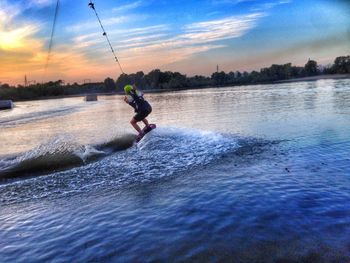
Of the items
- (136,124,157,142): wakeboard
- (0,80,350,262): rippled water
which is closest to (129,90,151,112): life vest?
(136,124,157,142): wakeboard

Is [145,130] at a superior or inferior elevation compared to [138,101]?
inferior

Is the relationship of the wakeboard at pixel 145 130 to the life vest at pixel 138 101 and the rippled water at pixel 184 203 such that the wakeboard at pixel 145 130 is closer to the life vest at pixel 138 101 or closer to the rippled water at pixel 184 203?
the life vest at pixel 138 101

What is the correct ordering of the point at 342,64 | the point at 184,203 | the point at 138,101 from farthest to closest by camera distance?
1. the point at 342,64
2. the point at 138,101
3. the point at 184,203

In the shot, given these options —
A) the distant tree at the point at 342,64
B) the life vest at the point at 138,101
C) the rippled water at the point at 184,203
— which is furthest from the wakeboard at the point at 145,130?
the distant tree at the point at 342,64

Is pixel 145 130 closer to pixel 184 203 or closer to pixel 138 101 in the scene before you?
pixel 138 101

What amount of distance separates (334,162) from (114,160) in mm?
8207

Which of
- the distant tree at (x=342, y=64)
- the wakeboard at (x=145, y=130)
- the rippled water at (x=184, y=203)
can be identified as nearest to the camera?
the rippled water at (x=184, y=203)

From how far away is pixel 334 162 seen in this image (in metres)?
11.0

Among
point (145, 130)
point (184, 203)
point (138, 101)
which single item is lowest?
point (184, 203)

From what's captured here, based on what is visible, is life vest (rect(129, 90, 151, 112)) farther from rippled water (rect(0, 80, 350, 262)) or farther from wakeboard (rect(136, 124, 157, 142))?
rippled water (rect(0, 80, 350, 262))

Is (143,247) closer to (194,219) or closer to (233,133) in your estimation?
(194,219)

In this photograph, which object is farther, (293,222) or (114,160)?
(114,160)

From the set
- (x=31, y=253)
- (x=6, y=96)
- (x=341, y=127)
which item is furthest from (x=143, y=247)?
(x=6, y=96)

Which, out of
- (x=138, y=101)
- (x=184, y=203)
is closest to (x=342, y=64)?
(x=138, y=101)
